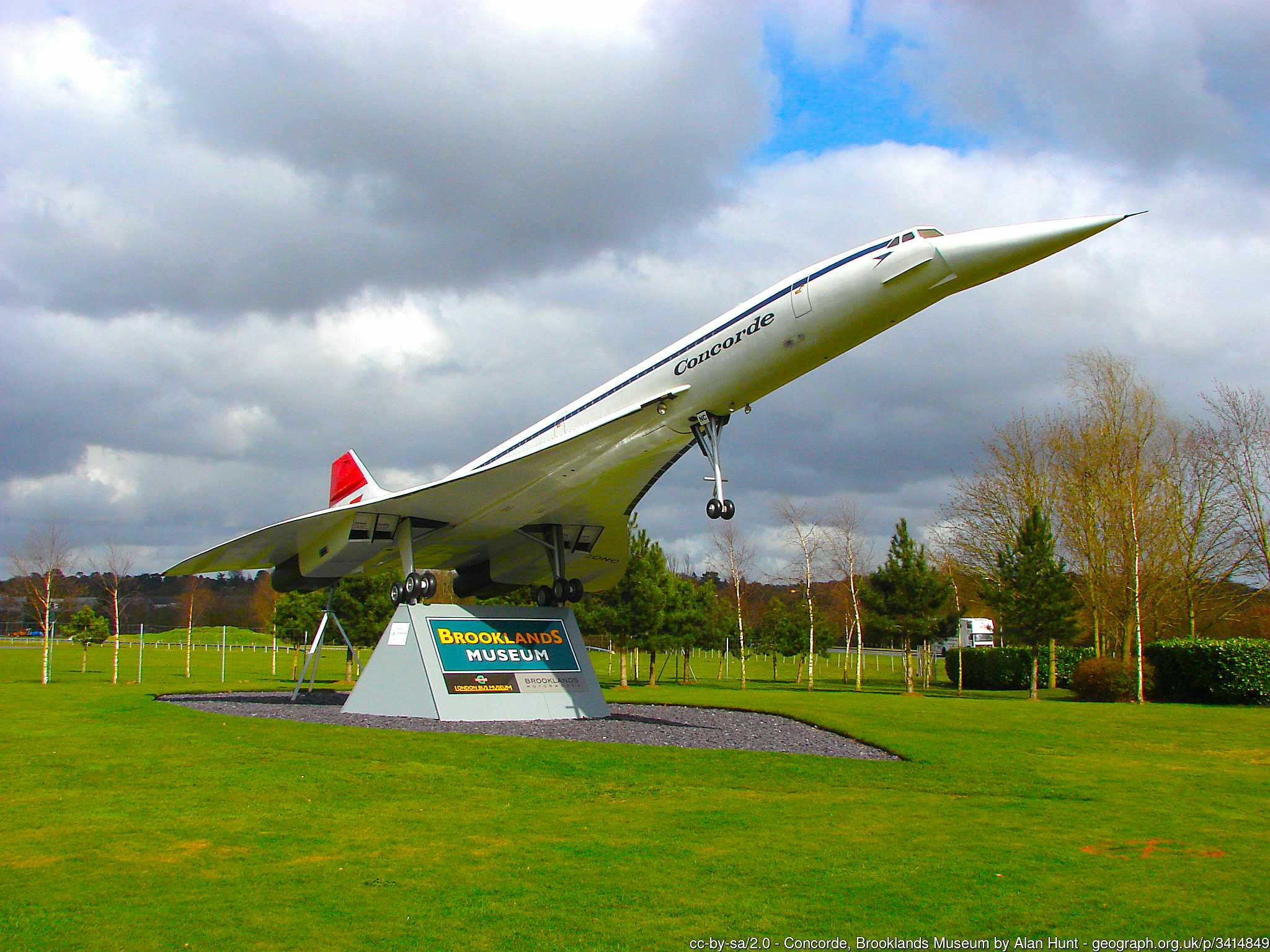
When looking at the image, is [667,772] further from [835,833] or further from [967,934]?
[967,934]

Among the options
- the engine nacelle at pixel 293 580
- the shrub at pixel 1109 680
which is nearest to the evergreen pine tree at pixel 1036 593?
the shrub at pixel 1109 680

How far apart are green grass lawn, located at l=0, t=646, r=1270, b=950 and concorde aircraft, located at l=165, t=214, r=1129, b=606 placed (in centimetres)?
431

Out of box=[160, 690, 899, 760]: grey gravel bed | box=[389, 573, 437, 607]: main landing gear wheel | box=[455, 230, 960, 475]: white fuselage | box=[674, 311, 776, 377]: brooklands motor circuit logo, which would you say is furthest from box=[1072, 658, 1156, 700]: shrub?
box=[389, 573, 437, 607]: main landing gear wheel

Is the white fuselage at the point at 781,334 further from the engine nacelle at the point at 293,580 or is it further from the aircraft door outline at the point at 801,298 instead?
the engine nacelle at the point at 293,580

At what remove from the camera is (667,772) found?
1086cm

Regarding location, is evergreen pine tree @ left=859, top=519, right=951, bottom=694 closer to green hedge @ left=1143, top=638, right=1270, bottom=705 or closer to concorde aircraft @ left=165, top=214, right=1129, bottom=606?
green hedge @ left=1143, top=638, right=1270, bottom=705

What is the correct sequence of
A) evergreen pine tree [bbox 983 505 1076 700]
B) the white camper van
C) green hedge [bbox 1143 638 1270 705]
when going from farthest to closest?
the white camper van < evergreen pine tree [bbox 983 505 1076 700] < green hedge [bbox 1143 638 1270 705]

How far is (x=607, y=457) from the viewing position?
14.8m

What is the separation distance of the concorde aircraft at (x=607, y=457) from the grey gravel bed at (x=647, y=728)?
8.66 ft

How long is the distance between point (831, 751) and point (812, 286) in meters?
6.73

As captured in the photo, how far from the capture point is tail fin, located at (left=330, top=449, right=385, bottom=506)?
19547mm

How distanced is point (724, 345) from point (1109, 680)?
2083cm

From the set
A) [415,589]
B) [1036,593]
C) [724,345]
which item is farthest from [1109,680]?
[415,589]

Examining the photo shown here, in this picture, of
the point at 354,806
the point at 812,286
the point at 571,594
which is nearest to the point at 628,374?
the point at 812,286
